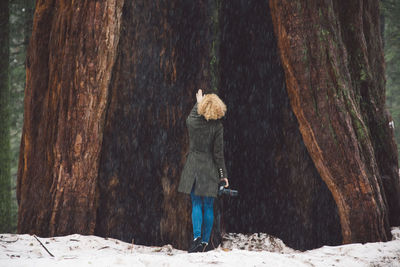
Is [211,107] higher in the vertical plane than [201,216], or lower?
higher

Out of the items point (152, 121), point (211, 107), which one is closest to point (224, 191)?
point (211, 107)

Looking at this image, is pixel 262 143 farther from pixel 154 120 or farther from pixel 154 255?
pixel 154 255

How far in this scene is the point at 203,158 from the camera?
520 centimetres

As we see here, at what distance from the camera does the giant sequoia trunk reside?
5285mm

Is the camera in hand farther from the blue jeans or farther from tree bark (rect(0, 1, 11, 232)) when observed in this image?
tree bark (rect(0, 1, 11, 232))

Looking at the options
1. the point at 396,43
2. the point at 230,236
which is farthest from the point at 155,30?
the point at 396,43

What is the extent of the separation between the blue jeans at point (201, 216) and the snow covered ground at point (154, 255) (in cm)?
62

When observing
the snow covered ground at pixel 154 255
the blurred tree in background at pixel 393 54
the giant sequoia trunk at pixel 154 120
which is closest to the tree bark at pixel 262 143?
Result: the giant sequoia trunk at pixel 154 120

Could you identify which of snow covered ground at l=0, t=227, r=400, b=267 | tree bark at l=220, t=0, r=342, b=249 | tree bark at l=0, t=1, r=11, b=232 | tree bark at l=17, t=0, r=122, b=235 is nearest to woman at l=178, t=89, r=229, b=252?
snow covered ground at l=0, t=227, r=400, b=267

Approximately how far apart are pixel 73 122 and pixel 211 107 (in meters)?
1.86

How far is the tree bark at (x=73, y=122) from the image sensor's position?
17.3 ft

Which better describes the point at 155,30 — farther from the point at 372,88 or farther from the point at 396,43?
the point at 396,43

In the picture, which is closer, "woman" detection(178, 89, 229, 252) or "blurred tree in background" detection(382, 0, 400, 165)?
"woman" detection(178, 89, 229, 252)

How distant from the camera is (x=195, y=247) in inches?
199
